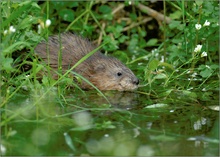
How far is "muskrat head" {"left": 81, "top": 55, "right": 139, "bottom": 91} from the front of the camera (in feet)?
20.6

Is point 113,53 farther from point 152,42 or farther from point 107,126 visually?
point 107,126

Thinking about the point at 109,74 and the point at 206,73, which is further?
the point at 109,74

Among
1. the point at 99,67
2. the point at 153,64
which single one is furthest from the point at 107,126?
the point at 99,67

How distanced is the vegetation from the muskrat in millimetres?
177

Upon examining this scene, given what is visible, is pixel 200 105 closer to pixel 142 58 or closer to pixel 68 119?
pixel 68 119

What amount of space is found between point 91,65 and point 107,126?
1.98 m

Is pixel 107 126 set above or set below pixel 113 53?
below

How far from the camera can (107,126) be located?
4539 millimetres

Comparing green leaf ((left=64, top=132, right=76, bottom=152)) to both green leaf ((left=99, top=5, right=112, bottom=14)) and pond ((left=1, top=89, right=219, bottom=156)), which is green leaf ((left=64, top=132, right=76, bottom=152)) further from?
green leaf ((left=99, top=5, right=112, bottom=14))

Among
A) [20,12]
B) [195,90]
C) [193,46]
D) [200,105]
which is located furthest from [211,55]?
[20,12]

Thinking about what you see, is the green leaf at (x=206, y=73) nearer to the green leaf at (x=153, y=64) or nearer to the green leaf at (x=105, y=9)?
the green leaf at (x=153, y=64)

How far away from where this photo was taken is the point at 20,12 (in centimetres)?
505

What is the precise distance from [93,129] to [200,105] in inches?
46.6

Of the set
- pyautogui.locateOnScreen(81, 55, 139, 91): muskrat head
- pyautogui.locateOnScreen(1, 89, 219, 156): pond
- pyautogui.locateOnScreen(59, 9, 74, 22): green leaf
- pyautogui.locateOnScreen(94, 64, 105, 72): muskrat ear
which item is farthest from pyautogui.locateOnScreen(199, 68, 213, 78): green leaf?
pyautogui.locateOnScreen(59, 9, 74, 22): green leaf
